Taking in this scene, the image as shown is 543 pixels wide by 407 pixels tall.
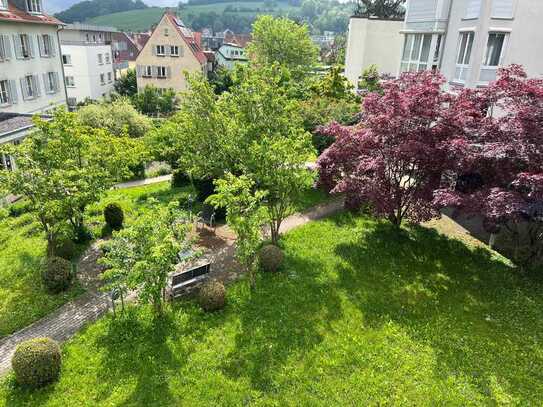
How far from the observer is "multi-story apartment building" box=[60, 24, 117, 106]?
4828cm

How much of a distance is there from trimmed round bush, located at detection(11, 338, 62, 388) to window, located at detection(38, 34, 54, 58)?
98.7ft

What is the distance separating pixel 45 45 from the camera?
33094mm

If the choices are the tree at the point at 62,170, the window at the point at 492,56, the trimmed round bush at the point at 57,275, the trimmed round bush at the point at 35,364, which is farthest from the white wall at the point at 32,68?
the window at the point at 492,56

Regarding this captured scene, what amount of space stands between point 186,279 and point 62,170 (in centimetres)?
592

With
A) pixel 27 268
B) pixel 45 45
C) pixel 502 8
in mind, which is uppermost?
pixel 502 8

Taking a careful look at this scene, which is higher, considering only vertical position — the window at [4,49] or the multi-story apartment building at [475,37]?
the multi-story apartment building at [475,37]

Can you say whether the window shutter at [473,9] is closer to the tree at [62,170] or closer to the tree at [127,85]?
the tree at [62,170]

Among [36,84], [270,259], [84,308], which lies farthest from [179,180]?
[36,84]

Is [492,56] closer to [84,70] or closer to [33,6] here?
[33,6]

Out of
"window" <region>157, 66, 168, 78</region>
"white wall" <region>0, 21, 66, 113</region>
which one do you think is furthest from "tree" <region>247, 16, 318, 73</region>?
"white wall" <region>0, 21, 66, 113</region>

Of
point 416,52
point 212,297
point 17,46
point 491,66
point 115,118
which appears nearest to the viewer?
point 212,297

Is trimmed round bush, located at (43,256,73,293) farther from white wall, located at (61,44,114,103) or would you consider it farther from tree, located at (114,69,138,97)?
tree, located at (114,69,138,97)

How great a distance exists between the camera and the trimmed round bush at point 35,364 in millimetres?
9734

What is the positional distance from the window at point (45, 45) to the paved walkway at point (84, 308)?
79.3 feet
